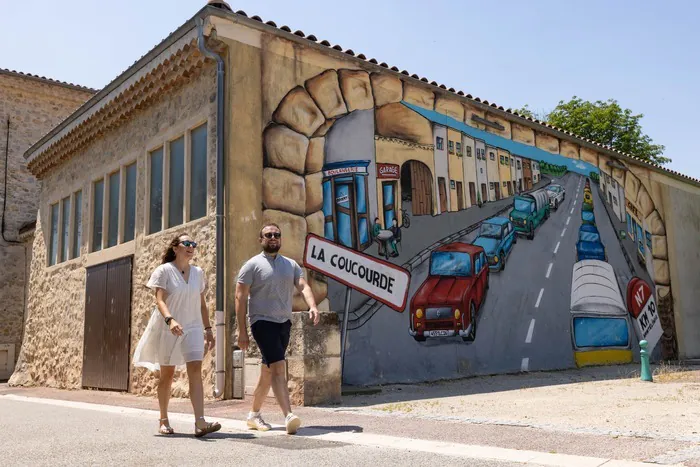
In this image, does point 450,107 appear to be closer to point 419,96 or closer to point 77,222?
point 419,96

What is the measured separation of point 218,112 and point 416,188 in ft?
13.4

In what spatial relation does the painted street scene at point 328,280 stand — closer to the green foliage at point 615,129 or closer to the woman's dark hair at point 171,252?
the woman's dark hair at point 171,252

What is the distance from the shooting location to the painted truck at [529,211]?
14.2 metres

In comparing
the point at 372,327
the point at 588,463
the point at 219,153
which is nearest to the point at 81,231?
the point at 219,153

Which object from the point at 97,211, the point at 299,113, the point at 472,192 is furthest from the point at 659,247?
the point at 97,211

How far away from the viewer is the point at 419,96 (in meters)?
12.4

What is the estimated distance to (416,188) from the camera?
11930mm

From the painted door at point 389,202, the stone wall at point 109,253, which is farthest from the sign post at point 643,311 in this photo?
the stone wall at point 109,253

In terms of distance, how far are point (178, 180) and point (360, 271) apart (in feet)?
11.0

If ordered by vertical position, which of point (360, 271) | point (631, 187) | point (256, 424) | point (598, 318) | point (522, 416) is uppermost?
point (631, 187)

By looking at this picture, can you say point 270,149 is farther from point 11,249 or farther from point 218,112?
point 11,249

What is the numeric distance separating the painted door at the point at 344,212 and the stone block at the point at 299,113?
101 centimetres

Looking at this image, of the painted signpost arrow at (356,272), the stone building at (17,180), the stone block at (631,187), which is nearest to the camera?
the painted signpost arrow at (356,272)

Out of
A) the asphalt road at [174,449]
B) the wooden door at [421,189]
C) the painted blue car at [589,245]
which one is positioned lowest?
the asphalt road at [174,449]
